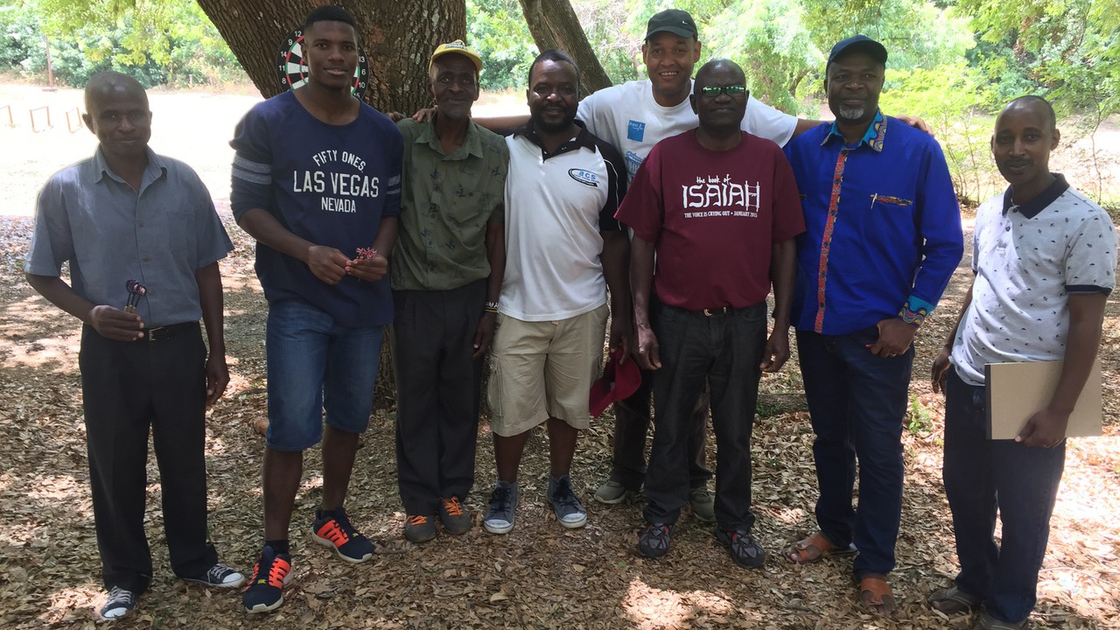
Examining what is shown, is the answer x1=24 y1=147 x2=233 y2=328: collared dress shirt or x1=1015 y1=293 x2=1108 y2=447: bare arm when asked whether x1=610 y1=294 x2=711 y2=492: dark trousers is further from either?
x1=24 y1=147 x2=233 y2=328: collared dress shirt

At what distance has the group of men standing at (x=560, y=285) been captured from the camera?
2.96 meters

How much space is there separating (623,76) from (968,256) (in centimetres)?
767

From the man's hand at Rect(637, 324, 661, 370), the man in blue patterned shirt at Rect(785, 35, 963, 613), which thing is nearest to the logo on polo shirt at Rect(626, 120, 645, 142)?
the man in blue patterned shirt at Rect(785, 35, 963, 613)

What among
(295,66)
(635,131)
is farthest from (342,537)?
(635,131)

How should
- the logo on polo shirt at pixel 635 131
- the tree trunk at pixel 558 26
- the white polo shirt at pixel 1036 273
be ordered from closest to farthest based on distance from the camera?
the white polo shirt at pixel 1036 273, the logo on polo shirt at pixel 635 131, the tree trunk at pixel 558 26

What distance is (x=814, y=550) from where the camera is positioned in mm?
3691

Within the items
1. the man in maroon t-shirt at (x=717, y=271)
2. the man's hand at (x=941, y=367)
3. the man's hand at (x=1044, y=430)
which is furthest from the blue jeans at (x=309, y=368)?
the man's hand at (x=1044, y=430)

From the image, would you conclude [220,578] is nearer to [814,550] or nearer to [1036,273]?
[814,550]

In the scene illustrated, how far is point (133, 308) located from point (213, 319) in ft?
1.14

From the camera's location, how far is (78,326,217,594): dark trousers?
2.97m

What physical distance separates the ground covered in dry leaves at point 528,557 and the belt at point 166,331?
1121 mm

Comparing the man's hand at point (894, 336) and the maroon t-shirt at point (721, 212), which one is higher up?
the maroon t-shirt at point (721, 212)

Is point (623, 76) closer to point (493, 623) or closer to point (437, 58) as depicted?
point (437, 58)

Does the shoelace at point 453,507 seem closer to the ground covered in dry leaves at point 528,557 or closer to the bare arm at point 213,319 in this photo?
the ground covered in dry leaves at point 528,557
